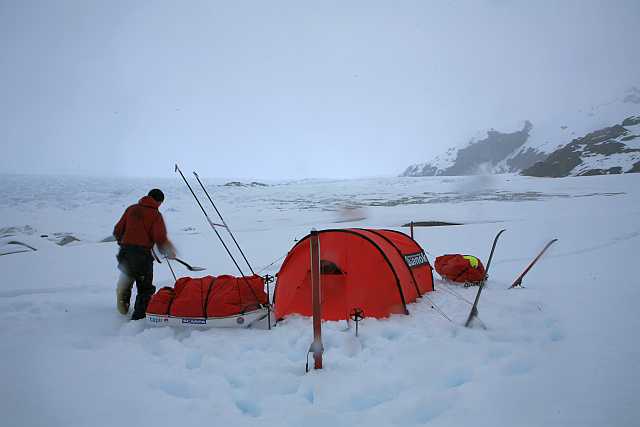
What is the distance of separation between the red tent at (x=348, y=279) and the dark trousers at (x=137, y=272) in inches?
72.7

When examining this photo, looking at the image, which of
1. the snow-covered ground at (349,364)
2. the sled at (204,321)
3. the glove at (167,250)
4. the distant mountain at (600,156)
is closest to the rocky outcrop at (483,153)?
the distant mountain at (600,156)

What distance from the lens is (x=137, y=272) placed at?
506 centimetres

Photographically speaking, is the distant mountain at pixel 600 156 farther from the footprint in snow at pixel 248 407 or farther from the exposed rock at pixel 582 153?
the footprint in snow at pixel 248 407

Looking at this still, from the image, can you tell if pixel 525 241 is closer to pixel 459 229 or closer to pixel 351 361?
pixel 459 229

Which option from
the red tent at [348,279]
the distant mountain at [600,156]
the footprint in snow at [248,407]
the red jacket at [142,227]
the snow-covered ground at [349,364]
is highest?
the distant mountain at [600,156]

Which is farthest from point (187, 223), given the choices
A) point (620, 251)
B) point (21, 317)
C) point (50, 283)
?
point (620, 251)

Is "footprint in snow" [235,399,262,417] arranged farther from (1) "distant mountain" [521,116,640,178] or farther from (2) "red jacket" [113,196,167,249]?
(1) "distant mountain" [521,116,640,178]

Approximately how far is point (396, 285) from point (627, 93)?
588 feet

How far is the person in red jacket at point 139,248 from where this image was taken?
16.5 ft

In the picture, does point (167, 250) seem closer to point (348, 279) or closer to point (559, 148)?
point (348, 279)

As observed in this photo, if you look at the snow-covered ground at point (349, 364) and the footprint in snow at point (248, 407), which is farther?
the footprint in snow at point (248, 407)

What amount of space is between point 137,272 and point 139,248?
336 mm

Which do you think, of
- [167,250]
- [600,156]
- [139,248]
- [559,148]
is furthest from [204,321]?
[559,148]

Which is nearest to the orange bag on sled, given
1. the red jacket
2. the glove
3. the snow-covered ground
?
the snow-covered ground
